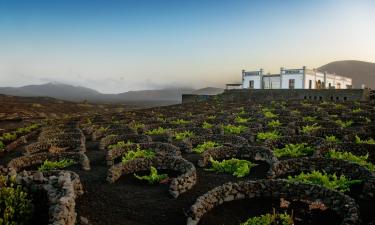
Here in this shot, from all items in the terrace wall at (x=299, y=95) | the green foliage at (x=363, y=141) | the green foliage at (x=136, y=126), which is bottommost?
the green foliage at (x=136, y=126)

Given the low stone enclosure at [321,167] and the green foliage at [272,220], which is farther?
the low stone enclosure at [321,167]

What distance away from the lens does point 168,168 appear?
68.4 ft

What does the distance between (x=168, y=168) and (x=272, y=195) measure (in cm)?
751

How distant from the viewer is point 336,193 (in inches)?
527

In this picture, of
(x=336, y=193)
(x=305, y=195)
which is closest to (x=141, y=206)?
(x=305, y=195)

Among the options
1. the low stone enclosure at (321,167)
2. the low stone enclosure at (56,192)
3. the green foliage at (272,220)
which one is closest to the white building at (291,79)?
the low stone enclosure at (321,167)

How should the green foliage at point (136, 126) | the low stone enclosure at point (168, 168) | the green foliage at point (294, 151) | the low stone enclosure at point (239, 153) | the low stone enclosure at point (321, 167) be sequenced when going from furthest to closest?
the green foliage at point (136, 126)
the green foliage at point (294, 151)
the low stone enclosure at point (239, 153)
the low stone enclosure at point (168, 168)
the low stone enclosure at point (321, 167)

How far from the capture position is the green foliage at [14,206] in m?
11.9

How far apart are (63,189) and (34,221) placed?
1521mm

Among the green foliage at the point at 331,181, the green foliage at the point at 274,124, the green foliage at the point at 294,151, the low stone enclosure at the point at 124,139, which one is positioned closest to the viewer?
the green foliage at the point at 331,181

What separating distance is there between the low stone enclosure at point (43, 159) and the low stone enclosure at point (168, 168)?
10.3 feet

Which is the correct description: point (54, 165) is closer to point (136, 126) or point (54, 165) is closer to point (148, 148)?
point (148, 148)

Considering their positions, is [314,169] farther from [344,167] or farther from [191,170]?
[191,170]

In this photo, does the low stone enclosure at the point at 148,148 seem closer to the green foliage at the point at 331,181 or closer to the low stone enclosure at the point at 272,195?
the low stone enclosure at the point at 272,195
